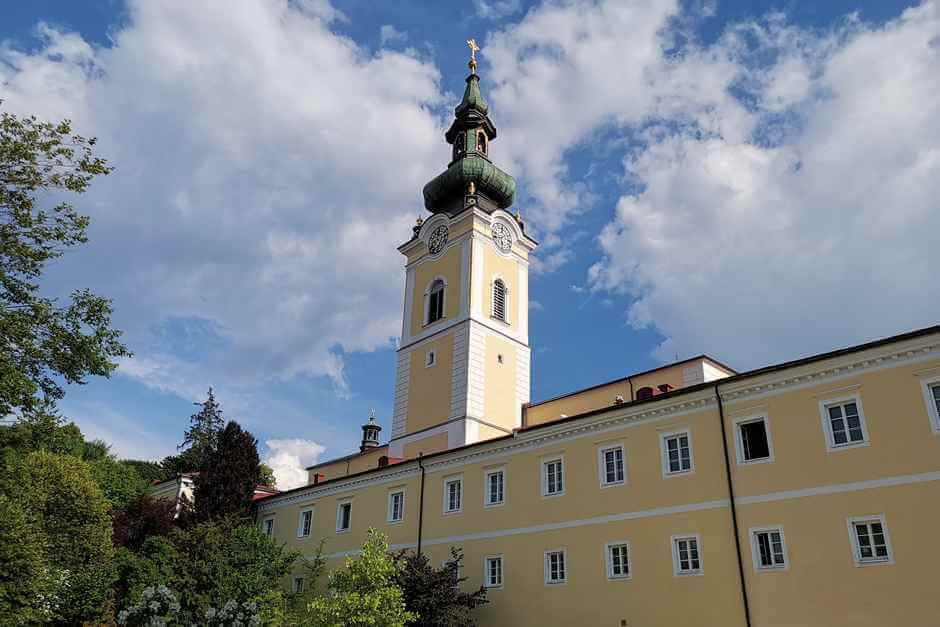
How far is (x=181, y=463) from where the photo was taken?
218ft

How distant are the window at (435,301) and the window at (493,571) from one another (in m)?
19.2

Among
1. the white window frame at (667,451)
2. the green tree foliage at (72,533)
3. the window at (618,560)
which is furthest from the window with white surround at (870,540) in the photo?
the green tree foliage at (72,533)

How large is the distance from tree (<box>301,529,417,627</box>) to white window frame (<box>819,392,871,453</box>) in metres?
13.9

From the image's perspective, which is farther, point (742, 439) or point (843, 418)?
point (742, 439)

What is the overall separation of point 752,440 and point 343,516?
2061cm

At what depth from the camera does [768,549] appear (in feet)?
67.8

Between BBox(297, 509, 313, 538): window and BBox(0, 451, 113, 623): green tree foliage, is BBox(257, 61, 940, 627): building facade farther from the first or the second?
BBox(0, 451, 113, 623): green tree foliage

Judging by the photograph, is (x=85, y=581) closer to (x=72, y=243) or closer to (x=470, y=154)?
(x=72, y=243)

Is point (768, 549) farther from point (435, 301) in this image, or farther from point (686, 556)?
point (435, 301)

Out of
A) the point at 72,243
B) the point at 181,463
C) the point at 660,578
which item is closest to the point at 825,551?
the point at 660,578

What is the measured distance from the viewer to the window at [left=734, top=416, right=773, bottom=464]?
71.7ft

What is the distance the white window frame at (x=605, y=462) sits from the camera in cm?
2489

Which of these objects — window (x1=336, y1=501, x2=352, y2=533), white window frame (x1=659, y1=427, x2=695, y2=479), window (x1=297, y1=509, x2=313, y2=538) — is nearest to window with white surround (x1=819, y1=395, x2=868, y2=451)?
white window frame (x1=659, y1=427, x2=695, y2=479)

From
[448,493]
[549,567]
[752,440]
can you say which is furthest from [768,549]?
[448,493]
